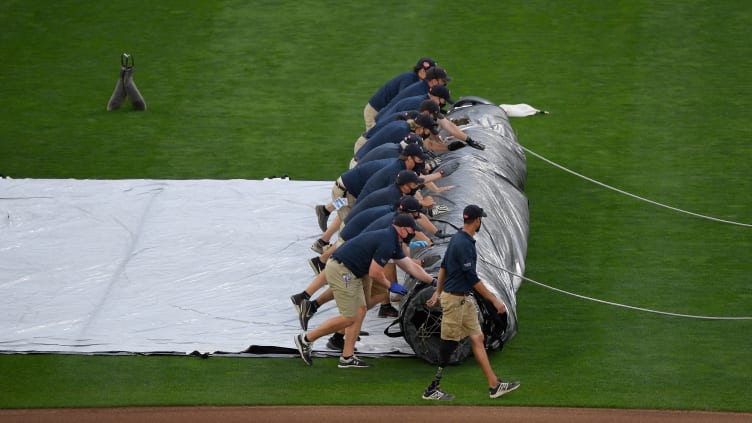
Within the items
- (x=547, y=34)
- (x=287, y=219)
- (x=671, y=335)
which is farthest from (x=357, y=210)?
(x=547, y=34)

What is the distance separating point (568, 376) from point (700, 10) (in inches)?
539

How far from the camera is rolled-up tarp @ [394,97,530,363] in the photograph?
12078mm

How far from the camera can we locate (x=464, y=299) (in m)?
11.3

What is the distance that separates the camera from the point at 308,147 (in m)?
18.8

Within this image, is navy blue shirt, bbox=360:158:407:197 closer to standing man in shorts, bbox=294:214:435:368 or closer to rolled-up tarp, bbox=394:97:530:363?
rolled-up tarp, bbox=394:97:530:363

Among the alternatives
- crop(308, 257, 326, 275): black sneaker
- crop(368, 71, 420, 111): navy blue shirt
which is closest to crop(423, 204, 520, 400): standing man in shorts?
crop(308, 257, 326, 275): black sneaker

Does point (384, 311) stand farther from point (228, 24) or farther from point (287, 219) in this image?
point (228, 24)

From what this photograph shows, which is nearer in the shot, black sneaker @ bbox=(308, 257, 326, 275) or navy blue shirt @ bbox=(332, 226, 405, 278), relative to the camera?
navy blue shirt @ bbox=(332, 226, 405, 278)

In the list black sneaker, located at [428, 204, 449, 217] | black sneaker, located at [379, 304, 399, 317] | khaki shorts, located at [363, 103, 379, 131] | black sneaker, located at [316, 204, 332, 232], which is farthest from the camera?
khaki shorts, located at [363, 103, 379, 131]

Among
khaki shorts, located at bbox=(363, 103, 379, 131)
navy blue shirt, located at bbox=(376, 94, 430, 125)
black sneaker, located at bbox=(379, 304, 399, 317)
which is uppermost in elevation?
navy blue shirt, located at bbox=(376, 94, 430, 125)

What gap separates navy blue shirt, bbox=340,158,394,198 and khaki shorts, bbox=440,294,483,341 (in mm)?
3357

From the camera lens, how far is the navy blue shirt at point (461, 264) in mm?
11141

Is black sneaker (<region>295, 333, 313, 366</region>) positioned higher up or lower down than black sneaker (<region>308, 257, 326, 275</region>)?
lower down

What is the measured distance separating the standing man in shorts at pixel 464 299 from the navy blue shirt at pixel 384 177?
254 cm
